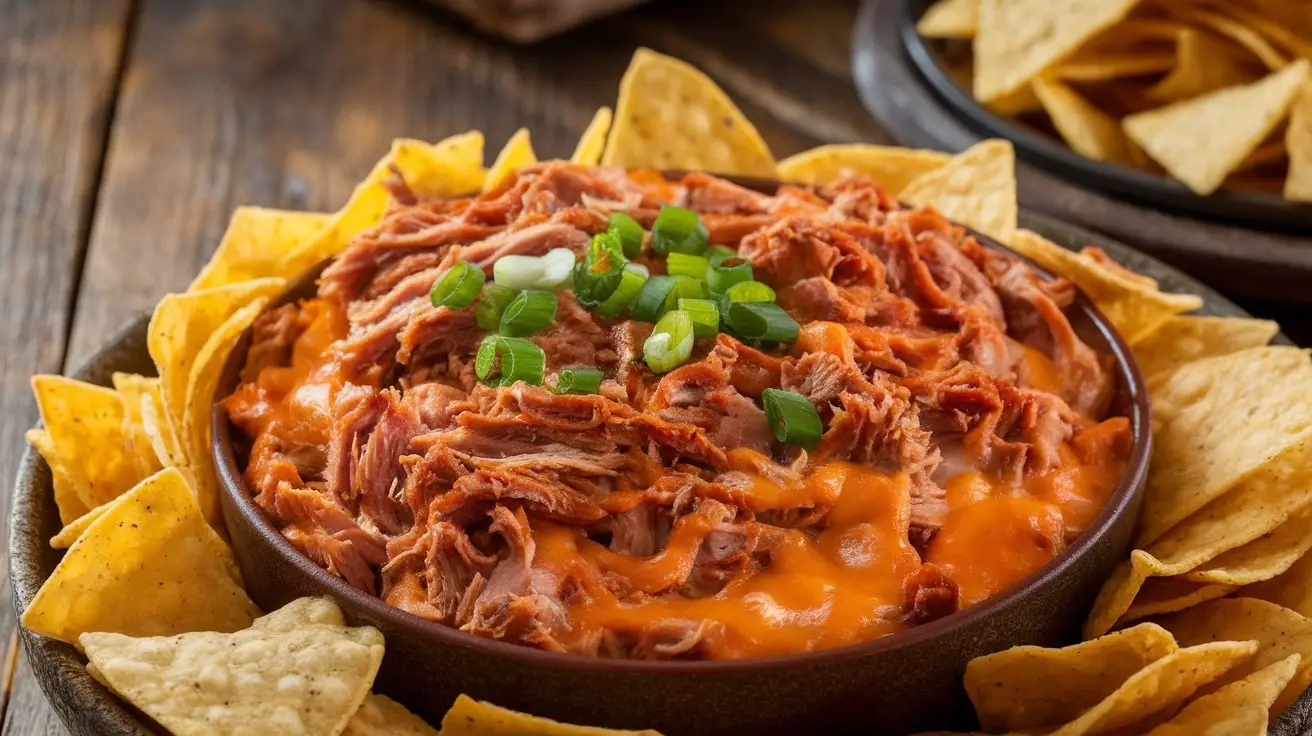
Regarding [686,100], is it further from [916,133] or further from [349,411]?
[349,411]

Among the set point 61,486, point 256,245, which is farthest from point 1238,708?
point 256,245

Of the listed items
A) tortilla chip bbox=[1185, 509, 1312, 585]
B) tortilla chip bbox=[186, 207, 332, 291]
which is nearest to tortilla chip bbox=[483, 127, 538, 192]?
tortilla chip bbox=[186, 207, 332, 291]

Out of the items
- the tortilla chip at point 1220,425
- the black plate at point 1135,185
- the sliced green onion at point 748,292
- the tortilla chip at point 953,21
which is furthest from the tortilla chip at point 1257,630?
the tortilla chip at point 953,21

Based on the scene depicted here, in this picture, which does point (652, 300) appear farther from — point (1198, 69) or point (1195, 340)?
point (1198, 69)

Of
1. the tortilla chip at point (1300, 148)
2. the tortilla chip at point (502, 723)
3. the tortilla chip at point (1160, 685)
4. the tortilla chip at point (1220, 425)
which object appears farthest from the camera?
the tortilla chip at point (1300, 148)

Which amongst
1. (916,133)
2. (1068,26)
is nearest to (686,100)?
(916,133)

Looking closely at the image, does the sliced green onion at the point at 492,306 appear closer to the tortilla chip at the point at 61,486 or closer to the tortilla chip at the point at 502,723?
the tortilla chip at the point at 502,723
